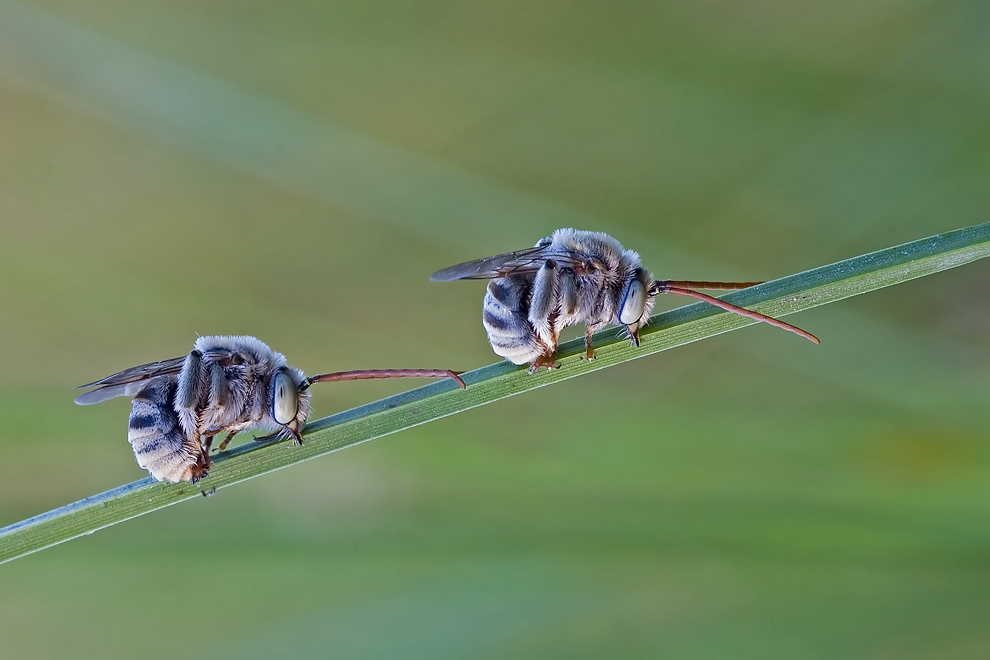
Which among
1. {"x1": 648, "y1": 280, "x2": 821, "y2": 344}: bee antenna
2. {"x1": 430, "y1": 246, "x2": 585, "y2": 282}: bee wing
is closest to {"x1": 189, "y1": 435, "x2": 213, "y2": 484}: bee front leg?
{"x1": 430, "y1": 246, "x2": 585, "y2": 282}: bee wing

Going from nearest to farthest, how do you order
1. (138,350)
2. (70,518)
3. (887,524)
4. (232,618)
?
(70,518), (887,524), (232,618), (138,350)

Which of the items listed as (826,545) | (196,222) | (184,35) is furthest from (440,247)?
(826,545)

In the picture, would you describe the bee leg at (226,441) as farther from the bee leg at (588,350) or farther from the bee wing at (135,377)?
the bee leg at (588,350)

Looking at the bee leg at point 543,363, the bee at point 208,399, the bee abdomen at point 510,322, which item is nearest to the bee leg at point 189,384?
the bee at point 208,399

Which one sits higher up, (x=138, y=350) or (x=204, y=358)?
(x=138, y=350)

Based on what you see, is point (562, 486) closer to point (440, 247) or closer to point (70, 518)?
point (440, 247)

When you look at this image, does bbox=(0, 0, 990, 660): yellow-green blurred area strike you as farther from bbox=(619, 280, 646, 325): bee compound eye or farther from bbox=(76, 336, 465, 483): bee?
bbox=(619, 280, 646, 325): bee compound eye

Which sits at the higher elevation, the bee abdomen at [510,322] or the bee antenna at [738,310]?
the bee abdomen at [510,322]

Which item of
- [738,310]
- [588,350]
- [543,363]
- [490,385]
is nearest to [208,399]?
[490,385]
